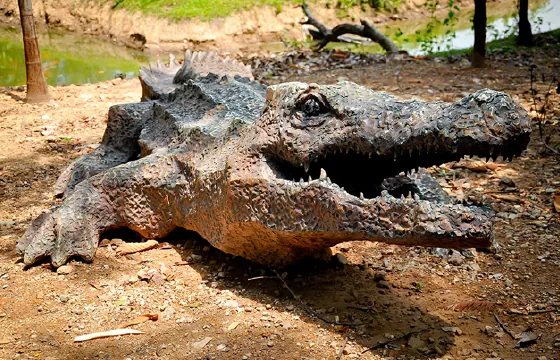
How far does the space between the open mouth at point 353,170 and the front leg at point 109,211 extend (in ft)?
3.43

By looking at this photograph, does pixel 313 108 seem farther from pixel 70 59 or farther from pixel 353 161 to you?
pixel 70 59

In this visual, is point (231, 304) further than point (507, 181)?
No

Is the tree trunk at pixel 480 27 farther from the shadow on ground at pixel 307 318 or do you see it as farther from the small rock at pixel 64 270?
the small rock at pixel 64 270

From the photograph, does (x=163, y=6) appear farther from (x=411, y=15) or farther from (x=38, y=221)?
(x=38, y=221)

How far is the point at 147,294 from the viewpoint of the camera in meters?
3.93

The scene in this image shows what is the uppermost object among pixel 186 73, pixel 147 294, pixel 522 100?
pixel 186 73

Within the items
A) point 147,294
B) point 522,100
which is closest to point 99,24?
point 522,100

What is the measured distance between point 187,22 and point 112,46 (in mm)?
2259

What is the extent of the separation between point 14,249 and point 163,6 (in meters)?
13.6

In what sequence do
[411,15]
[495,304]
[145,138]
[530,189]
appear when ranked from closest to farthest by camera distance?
[495,304], [530,189], [145,138], [411,15]

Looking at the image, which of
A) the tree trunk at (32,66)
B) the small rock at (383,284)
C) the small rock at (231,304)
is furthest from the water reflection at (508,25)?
the small rock at (231,304)

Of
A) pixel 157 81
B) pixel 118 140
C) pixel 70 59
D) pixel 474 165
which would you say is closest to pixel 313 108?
pixel 474 165

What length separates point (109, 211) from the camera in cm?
469

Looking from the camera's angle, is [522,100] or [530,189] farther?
[522,100]
